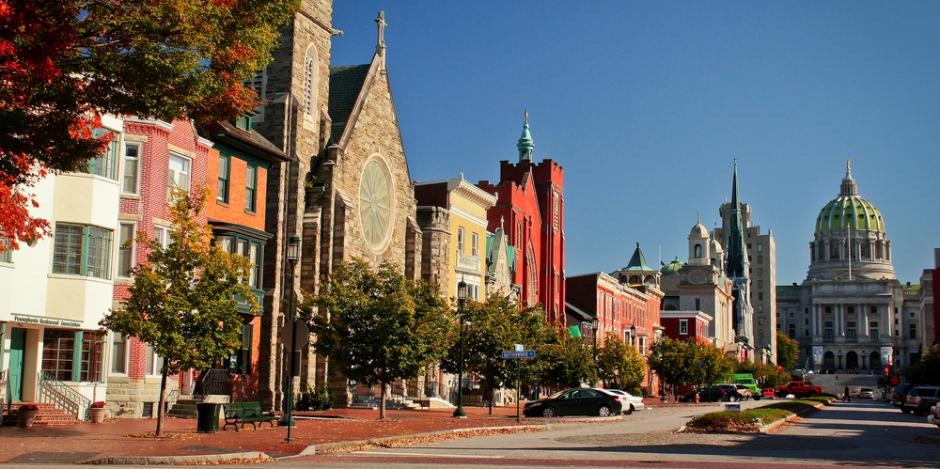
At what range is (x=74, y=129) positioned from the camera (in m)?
17.6

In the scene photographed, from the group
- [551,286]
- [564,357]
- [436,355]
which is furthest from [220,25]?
[551,286]

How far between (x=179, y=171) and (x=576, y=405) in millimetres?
19487

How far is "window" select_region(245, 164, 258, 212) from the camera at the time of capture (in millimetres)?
40750

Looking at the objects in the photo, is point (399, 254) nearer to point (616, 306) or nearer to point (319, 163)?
point (319, 163)

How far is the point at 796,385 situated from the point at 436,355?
246 feet

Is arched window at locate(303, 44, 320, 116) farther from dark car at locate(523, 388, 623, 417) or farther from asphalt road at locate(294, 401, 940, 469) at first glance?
asphalt road at locate(294, 401, 940, 469)

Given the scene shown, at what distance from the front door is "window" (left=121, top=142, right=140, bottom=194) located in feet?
18.3

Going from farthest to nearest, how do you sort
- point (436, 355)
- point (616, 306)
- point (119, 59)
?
point (616, 306), point (436, 355), point (119, 59)

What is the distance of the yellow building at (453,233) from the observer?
5619cm

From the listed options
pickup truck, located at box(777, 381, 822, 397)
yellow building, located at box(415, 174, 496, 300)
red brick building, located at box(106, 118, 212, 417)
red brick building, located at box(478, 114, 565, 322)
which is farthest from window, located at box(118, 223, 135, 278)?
pickup truck, located at box(777, 381, 822, 397)

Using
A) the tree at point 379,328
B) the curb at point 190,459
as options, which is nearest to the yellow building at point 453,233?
the tree at point 379,328

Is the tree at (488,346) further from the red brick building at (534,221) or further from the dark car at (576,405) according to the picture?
the red brick building at (534,221)

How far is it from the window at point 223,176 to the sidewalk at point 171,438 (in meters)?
9.04

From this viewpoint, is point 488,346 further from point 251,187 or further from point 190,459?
point 190,459
